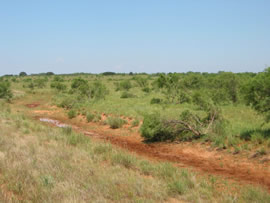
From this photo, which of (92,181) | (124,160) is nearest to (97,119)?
(124,160)

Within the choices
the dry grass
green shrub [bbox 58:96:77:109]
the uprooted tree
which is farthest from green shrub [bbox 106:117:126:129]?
green shrub [bbox 58:96:77:109]

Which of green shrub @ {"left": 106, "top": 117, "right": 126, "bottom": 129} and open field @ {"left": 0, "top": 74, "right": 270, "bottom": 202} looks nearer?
open field @ {"left": 0, "top": 74, "right": 270, "bottom": 202}

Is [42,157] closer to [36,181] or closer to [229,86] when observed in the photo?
[36,181]

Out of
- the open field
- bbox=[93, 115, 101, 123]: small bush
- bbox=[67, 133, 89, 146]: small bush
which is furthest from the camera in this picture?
bbox=[93, 115, 101, 123]: small bush

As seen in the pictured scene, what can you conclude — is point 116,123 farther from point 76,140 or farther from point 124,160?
point 124,160

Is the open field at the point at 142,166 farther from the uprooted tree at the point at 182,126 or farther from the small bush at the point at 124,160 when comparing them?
the uprooted tree at the point at 182,126

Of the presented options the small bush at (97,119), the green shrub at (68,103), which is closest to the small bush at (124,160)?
the small bush at (97,119)

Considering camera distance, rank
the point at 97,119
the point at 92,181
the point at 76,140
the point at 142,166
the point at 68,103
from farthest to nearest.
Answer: the point at 68,103
the point at 97,119
the point at 76,140
the point at 142,166
the point at 92,181

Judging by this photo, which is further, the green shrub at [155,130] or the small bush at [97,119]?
the small bush at [97,119]

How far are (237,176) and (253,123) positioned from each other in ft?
21.3

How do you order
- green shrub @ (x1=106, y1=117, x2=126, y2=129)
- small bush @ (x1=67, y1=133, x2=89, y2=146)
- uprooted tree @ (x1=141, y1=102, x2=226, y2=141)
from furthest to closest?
green shrub @ (x1=106, y1=117, x2=126, y2=129) < uprooted tree @ (x1=141, y1=102, x2=226, y2=141) < small bush @ (x1=67, y1=133, x2=89, y2=146)

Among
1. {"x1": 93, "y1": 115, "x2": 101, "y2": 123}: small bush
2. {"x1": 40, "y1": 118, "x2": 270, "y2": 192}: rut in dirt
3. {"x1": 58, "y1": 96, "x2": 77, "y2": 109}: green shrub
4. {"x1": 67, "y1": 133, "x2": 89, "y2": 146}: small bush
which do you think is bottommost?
{"x1": 40, "y1": 118, "x2": 270, "y2": 192}: rut in dirt

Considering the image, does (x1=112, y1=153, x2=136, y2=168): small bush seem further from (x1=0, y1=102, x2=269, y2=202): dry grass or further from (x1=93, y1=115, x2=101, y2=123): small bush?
(x1=93, y1=115, x2=101, y2=123): small bush

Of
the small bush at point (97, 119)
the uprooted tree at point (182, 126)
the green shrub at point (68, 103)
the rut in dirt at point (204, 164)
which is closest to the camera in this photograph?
the rut in dirt at point (204, 164)
